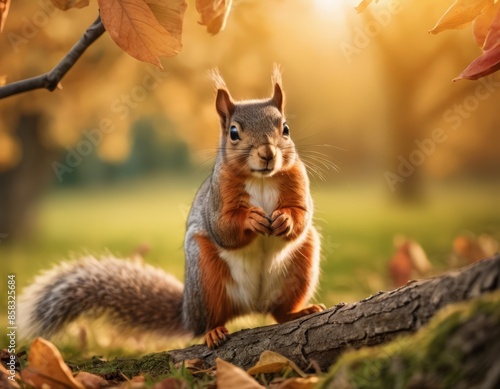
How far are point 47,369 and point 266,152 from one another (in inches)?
34.0

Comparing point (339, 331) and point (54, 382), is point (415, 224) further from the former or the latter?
point (54, 382)

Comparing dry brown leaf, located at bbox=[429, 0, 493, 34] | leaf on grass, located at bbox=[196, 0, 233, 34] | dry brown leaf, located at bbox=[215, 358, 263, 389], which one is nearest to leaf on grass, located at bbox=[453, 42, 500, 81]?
dry brown leaf, located at bbox=[429, 0, 493, 34]

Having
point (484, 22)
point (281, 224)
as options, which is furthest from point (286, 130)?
point (484, 22)

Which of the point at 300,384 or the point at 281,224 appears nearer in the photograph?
the point at 300,384

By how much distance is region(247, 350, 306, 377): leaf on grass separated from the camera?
4.76 feet

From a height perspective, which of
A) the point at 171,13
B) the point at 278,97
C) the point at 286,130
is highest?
the point at 278,97

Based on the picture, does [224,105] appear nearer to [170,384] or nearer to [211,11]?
[211,11]

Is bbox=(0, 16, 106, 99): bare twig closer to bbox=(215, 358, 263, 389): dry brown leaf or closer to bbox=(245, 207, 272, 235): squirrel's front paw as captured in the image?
bbox=(245, 207, 272, 235): squirrel's front paw

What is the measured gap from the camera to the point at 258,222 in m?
1.83

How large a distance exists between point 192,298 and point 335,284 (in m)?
1.68

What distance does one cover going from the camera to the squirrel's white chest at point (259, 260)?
1.98m

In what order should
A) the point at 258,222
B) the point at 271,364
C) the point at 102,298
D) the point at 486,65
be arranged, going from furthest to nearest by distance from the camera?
the point at 102,298 < the point at 258,222 < the point at 271,364 < the point at 486,65

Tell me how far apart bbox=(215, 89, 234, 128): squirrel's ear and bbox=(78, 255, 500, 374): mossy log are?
73cm

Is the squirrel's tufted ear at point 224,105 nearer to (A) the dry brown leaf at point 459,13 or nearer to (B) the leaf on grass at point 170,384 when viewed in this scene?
(A) the dry brown leaf at point 459,13
